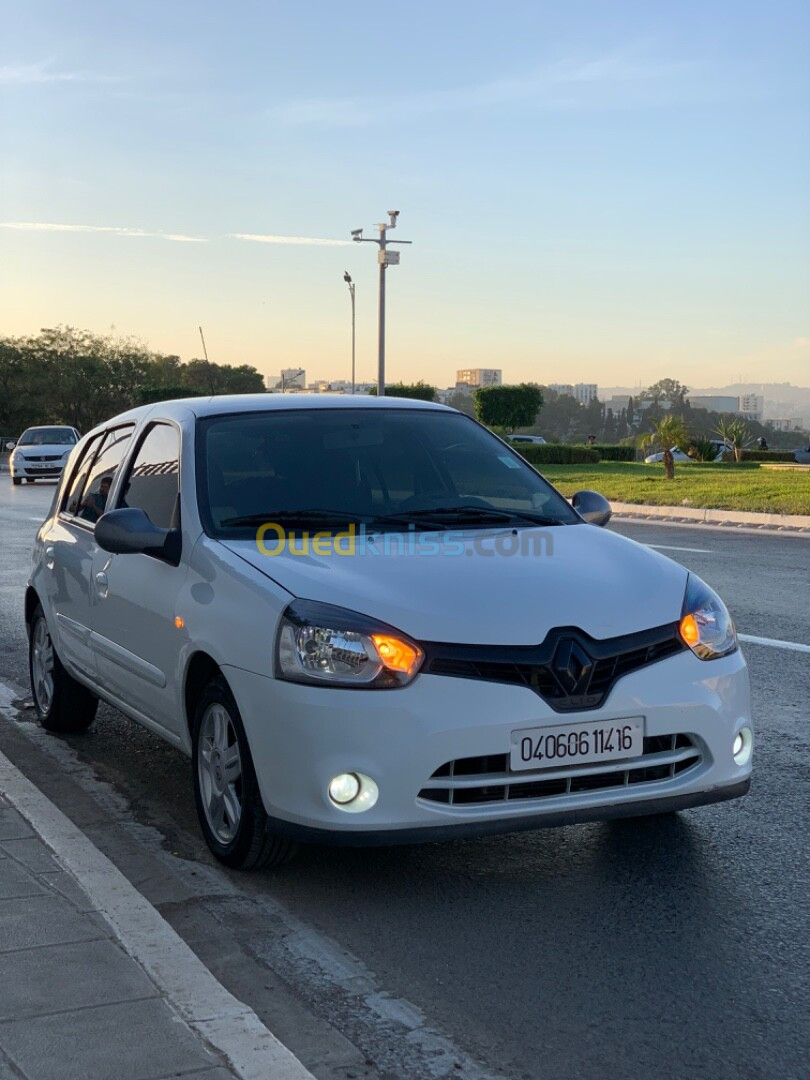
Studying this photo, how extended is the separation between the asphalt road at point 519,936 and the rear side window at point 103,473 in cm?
121

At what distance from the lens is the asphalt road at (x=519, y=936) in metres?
3.31

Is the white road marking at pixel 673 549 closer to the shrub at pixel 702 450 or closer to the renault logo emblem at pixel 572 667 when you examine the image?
the renault logo emblem at pixel 572 667

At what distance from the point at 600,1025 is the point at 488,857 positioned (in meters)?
1.36

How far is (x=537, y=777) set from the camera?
13.6 feet

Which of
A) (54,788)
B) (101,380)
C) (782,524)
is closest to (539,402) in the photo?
(101,380)

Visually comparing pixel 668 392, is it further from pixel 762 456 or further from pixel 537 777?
pixel 537 777

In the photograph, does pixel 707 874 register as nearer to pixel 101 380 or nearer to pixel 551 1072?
pixel 551 1072

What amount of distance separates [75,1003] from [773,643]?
20.9 feet

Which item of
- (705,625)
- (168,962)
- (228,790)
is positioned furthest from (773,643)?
(168,962)

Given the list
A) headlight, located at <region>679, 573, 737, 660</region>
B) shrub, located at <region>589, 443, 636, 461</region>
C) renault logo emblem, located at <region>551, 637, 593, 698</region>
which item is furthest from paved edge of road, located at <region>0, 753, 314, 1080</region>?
shrub, located at <region>589, 443, 636, 461</region>

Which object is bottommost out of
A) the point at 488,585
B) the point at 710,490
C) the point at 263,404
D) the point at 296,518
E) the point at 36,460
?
the point at 36,460

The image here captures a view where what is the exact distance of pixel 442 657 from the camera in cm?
408

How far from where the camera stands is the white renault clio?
13.4 feet

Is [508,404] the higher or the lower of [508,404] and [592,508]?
the higher
